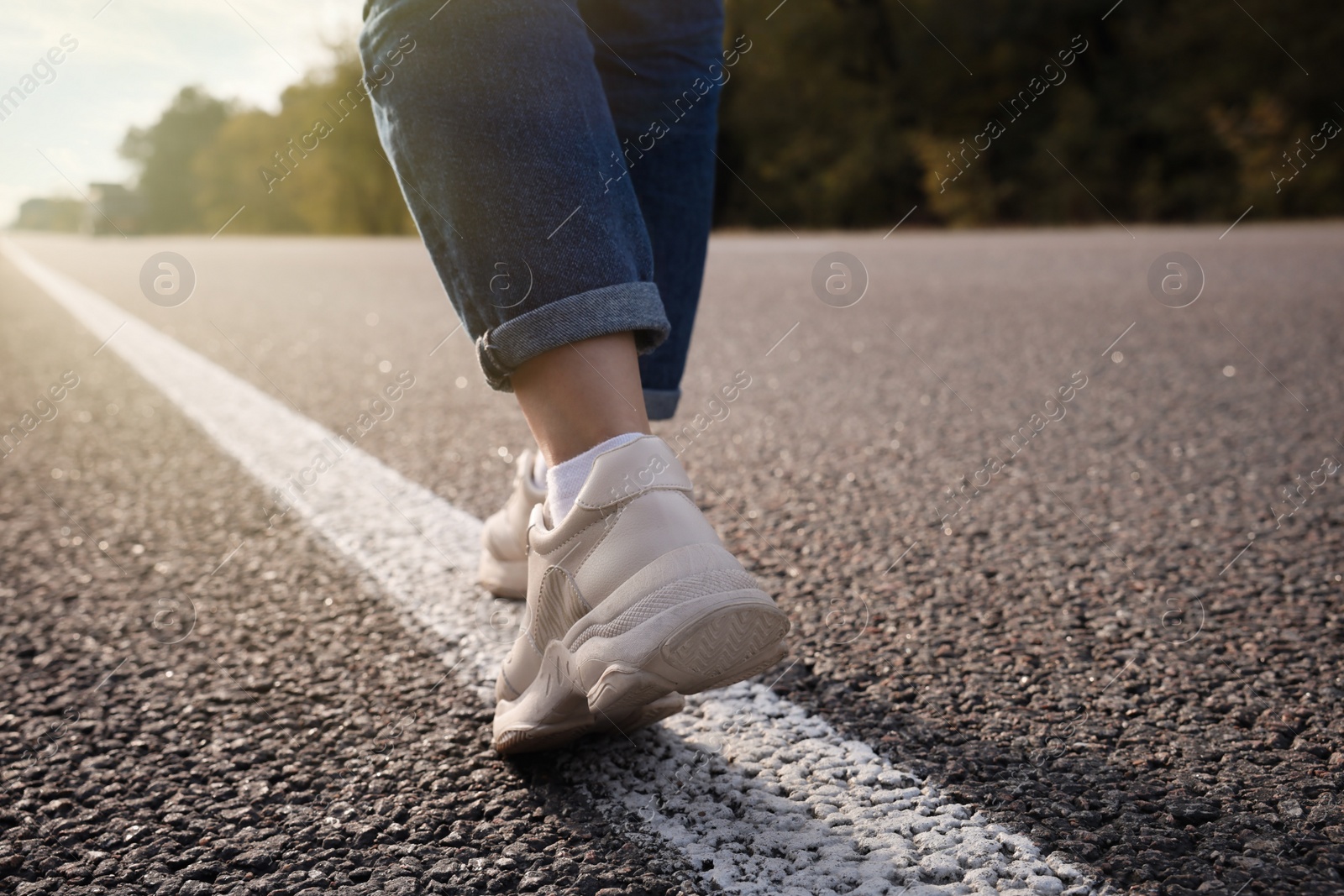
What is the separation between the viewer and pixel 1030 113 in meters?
21.7

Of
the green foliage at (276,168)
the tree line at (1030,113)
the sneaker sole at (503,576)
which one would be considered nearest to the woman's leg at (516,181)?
the sneaker sole at (503,576)

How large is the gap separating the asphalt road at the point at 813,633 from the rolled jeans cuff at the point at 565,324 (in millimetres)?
442

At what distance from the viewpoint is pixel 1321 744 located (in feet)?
3.68

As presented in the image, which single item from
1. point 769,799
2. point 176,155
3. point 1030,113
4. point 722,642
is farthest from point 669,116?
point 176,155

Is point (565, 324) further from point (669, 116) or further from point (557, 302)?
point (669, 116)

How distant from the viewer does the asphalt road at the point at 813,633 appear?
100cm

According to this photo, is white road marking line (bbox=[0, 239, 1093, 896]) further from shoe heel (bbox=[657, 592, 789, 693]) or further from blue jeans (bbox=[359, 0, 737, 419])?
blue jeans (bbox=[359, 0, 737, 419])

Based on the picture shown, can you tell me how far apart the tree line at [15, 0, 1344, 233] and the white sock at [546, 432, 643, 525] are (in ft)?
50.4

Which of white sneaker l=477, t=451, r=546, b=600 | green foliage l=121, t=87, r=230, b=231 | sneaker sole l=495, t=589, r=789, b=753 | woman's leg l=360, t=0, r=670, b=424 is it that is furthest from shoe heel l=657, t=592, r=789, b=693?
green foliage l=121, t=87, r=230, b=231

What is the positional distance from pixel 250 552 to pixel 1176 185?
65.0 feet

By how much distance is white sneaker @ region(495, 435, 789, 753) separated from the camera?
1.01m

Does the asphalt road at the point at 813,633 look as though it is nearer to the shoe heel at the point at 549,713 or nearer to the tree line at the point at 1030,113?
the shoe heel at the point at 549,713

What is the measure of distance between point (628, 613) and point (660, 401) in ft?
2.45

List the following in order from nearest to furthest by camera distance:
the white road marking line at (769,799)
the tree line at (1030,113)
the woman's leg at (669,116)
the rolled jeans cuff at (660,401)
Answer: the white road marking line at (769,799) → the woman's leg at (669,116) → the rolled jeans cuff at (660,401) → the tree line at (1030,113)
